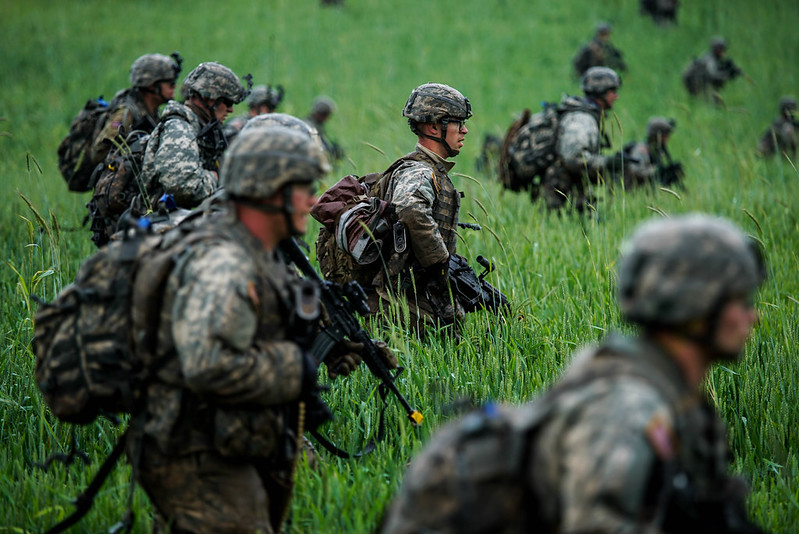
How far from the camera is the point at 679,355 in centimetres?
205

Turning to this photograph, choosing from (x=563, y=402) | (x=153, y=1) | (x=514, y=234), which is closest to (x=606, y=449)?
(x=563, y=402)

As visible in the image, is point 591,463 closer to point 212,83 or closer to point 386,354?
point 386,354

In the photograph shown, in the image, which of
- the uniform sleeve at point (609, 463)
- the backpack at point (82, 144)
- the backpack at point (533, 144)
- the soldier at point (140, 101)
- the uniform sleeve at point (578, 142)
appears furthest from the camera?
the backpack at point (533, 144)

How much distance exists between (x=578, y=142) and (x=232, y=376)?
625cm

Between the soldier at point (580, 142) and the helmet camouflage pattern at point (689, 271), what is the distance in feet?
19.8

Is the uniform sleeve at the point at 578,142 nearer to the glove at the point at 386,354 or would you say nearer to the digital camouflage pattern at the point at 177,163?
the digital camouflage pattern at the point at 177,163

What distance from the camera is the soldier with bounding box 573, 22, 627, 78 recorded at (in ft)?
66.4

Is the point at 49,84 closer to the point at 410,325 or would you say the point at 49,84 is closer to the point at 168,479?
the point at 410,325

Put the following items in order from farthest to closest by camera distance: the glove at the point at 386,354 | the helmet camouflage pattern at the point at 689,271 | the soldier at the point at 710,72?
the soldier at the point at 710,72
the glove at the point at 386,354
the helmet camouflage pattern at the point at 689,271

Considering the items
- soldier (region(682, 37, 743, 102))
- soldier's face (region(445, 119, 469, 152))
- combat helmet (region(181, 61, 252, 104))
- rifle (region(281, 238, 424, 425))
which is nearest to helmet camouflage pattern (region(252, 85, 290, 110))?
combat helmet (region(181, 61, 252, 104))

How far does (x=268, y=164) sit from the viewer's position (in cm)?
277

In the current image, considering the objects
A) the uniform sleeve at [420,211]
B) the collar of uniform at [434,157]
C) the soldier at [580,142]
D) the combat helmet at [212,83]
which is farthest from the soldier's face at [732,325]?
the soldier at [580,142]

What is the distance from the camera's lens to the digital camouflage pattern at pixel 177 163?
553cm

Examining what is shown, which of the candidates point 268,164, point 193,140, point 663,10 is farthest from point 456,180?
point 663,10
